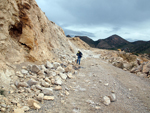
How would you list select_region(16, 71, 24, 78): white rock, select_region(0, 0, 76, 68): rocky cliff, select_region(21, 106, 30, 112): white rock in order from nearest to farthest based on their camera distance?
select_region(21, 106, 30, 112): white rock, select_region(16, 71, 24, 78): white rock, select_region(0, 0, 76, 68): rocky cliff

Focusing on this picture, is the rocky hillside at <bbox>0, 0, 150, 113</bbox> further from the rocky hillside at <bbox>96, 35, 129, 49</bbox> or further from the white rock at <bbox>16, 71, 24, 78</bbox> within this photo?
the rocky hillside at <bbox>96, 35, 129, 49</bbox>

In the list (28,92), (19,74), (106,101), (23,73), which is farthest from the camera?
(23,73)

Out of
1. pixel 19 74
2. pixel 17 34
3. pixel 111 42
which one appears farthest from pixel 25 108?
pixel 111 42

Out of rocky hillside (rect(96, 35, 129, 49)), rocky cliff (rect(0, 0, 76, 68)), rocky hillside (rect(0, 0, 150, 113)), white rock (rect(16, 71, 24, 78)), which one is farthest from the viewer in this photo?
rocky hillside (rect(96, 35, 129, 49))

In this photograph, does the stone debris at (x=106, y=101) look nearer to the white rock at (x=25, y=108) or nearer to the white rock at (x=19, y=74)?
the white rock at (x=25, y=108)

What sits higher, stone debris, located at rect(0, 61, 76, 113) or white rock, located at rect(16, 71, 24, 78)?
white rock, located at rect(16, 71, 24, 78)

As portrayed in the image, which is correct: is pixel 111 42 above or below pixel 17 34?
above

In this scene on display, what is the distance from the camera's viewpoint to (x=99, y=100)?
343 cm

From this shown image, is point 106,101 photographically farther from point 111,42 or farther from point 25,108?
point 111,42

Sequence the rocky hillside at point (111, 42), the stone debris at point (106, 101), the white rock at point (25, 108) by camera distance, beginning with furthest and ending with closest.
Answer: the rocky hillside at point (111, 42)
the stone debris at point (106, 101)
the white rock at point (25, 108)

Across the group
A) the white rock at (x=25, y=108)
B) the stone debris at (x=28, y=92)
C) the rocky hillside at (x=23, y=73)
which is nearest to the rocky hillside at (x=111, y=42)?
the rocky hillside at (x=23, y=73)

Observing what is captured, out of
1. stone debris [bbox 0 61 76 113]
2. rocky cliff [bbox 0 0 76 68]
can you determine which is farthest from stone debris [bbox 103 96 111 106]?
rocky cliff [bbox 0 0 76 68]

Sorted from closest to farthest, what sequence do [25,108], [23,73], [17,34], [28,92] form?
[25,108], [28,92], [23,73], [17,34]

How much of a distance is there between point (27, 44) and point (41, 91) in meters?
3.28
